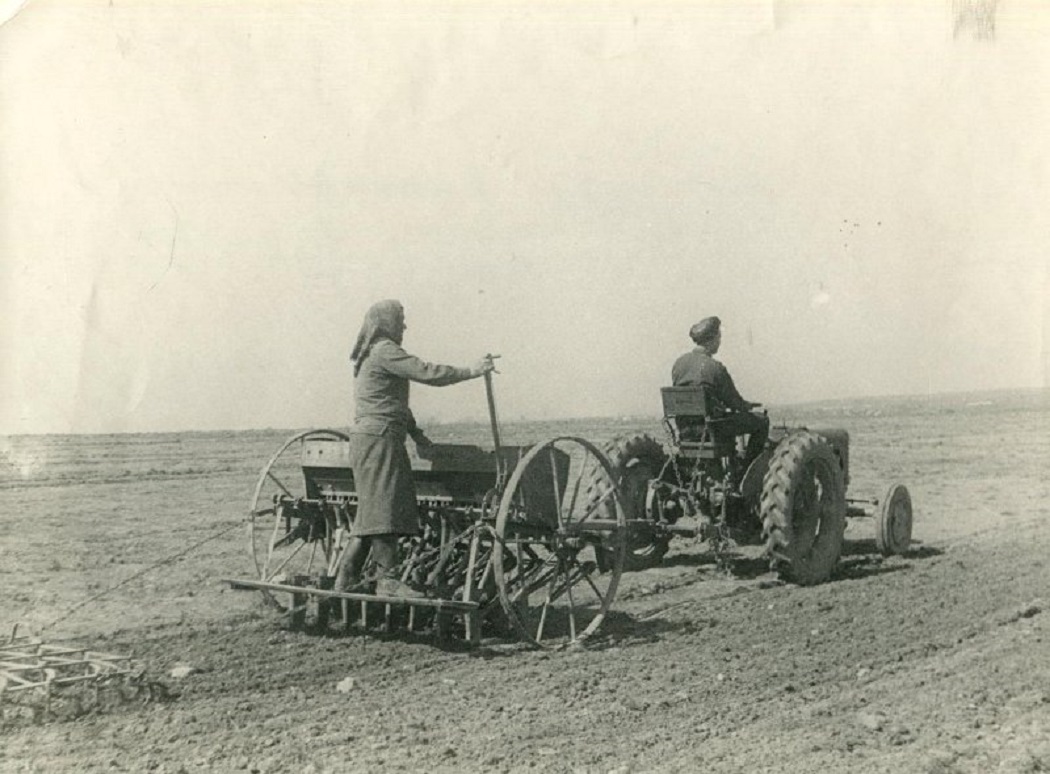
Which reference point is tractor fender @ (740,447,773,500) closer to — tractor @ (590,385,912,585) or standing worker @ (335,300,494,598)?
tractor @ (590,385,912,585)

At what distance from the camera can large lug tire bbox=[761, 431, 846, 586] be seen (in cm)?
773

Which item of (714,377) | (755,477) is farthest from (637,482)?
(714,377)

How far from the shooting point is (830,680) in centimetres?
525

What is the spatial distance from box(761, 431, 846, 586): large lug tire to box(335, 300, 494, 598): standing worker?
3146 mm

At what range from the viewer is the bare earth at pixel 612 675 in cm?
423

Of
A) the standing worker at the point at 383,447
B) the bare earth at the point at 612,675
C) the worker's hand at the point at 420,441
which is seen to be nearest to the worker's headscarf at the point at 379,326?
the standing worker at the point at 383,447

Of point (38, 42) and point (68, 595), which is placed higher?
point (38, 42)

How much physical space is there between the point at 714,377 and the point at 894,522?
2367mm

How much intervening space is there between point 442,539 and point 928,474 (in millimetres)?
12930

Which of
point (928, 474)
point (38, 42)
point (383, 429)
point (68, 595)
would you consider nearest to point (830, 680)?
point (383, 429)

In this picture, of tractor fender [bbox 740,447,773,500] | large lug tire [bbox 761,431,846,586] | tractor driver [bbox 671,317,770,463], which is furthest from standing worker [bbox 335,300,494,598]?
tractor fender [bbox 740,447,773,500]

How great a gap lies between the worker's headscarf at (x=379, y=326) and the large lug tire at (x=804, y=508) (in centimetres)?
341

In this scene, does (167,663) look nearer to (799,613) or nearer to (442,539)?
(442,539)

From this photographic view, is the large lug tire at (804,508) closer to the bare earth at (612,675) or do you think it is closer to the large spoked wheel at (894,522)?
the bare earth at (612,675)
